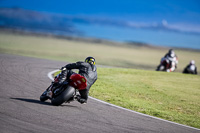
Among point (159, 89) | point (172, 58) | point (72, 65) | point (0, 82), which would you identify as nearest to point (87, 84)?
point (72, 65)

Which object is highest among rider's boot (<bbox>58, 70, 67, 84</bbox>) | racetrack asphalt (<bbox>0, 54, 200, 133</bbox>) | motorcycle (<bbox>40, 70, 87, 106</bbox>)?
rider's boot (<bbox>58, 70, 67, 84</bbox>)

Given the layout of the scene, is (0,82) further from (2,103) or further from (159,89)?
(159,89)

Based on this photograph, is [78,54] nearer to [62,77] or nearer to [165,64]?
[165,64]

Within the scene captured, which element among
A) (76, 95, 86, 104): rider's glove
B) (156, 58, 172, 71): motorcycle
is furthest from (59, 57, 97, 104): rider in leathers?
(156, 58, 172, 71): motorcycle

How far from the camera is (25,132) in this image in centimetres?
678

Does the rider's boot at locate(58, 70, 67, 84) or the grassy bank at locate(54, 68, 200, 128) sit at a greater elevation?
the rider's boot at locate(58, 70, 67, 84)

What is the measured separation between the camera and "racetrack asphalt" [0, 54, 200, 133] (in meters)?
7.30

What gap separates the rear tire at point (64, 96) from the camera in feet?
29.5

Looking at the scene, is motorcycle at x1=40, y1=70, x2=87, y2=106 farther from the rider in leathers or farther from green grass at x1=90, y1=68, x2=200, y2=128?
green grass at x1=90, y1=68, x2=200, y2=128

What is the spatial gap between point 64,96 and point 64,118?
3.24 ft

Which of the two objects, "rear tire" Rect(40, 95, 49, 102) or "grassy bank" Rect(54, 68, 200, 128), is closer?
"rear tire" Rect(40, 95, 49, 102)

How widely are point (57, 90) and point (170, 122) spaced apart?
3.17 meters

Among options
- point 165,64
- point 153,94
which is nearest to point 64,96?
point 153,94

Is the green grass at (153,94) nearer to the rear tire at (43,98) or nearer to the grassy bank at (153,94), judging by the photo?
the grassy bank at (153,94)
